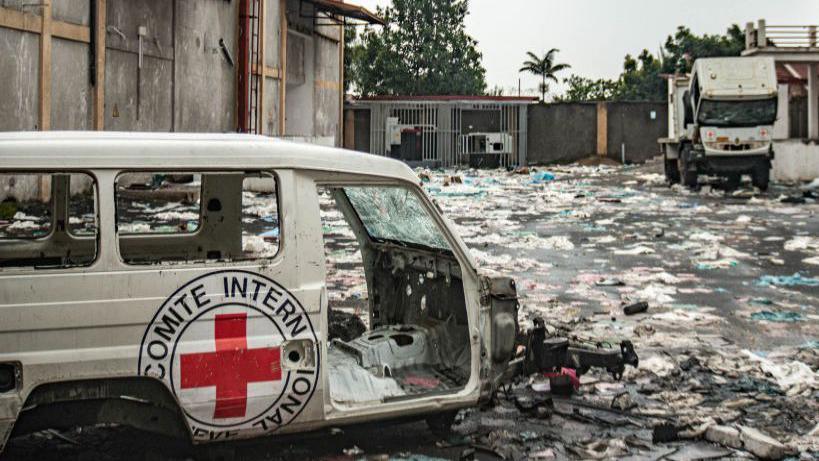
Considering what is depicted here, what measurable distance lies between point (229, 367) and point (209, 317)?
223mm

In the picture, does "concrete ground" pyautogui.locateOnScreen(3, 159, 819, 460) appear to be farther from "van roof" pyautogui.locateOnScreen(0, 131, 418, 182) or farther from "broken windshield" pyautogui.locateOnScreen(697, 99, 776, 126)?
"broken windshield" pyautogui.locateOnScreen(697, 99, 776, 126)

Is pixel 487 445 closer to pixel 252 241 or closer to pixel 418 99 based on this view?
pixel 252 241

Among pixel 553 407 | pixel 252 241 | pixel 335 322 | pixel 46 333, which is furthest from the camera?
pixel 252 241

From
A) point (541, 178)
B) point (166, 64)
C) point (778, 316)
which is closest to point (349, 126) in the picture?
point (541, 178)

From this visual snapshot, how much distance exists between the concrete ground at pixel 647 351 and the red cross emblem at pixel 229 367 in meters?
0.28

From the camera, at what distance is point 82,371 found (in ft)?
12.0

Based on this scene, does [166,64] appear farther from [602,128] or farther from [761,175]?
[602,128]

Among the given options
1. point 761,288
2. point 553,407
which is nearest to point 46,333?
point 553,407

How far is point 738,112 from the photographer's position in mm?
23656

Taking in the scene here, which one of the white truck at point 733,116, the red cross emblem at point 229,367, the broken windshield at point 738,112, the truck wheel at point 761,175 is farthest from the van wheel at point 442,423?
the truck wheel at point 761,175

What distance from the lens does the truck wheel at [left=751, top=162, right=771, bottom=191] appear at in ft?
78.6

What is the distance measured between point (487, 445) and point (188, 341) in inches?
66.2

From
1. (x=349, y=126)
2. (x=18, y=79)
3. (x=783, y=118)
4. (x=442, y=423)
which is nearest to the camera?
(x=442, y=423)

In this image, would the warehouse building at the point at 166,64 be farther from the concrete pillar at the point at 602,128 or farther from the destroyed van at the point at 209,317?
the concrete pillar at the point at 602,128
